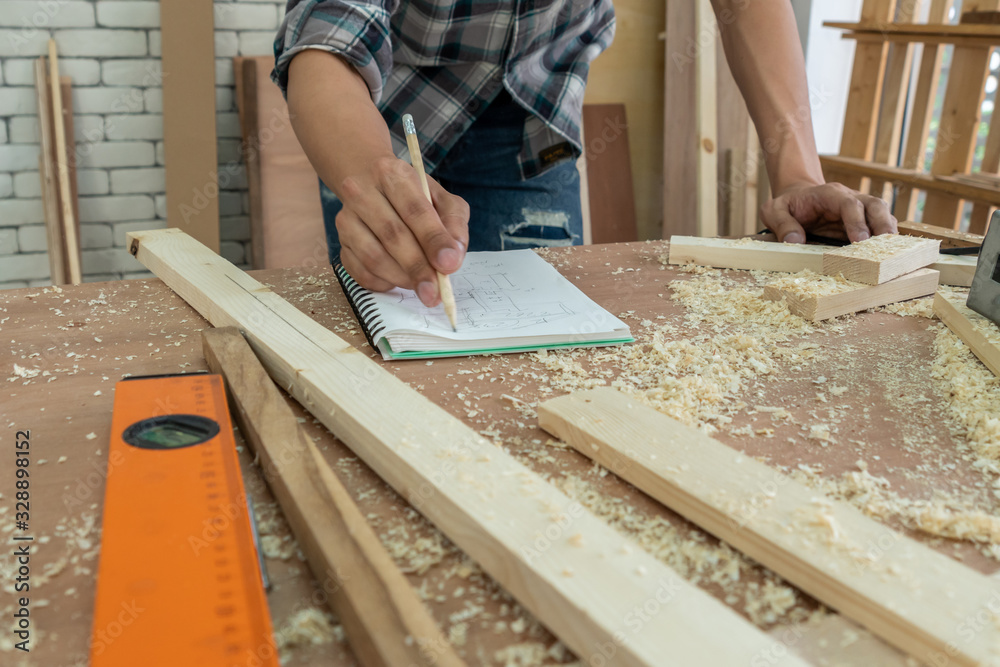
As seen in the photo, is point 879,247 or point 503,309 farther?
point 879,247

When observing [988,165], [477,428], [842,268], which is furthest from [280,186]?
[988,165]

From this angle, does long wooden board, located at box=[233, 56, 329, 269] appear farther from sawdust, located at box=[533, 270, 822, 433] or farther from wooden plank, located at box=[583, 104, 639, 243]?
sawdust, located at box=[533, 270, 822, 433]

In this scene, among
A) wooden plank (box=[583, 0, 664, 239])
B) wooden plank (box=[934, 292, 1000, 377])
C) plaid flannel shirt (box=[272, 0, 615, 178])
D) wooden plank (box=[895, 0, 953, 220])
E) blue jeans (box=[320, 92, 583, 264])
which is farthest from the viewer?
wooden plank (box=[583, 0, 664, 239])

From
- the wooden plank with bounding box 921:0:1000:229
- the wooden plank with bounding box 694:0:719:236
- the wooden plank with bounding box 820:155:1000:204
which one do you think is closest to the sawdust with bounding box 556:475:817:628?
the wooden plank with bounding box 820:155:1000:204

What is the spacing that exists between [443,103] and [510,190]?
25cm

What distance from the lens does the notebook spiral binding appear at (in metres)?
0.92

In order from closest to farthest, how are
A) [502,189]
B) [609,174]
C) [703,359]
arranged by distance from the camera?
[703,359] < [502,189] < [609,174]

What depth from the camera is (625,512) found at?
0.60m

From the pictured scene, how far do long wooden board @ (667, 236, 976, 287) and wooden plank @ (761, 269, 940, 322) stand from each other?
0.14 m

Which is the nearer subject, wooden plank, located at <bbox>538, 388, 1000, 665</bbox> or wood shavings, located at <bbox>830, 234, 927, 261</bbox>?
wooden plank, located at <bbox>538, 388, 1000, 665</bbox>

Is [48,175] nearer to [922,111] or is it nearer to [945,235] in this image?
[945,235]

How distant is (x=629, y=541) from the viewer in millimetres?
512

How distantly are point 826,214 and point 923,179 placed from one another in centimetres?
142

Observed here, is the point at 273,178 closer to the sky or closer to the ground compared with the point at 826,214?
closer to the ground
